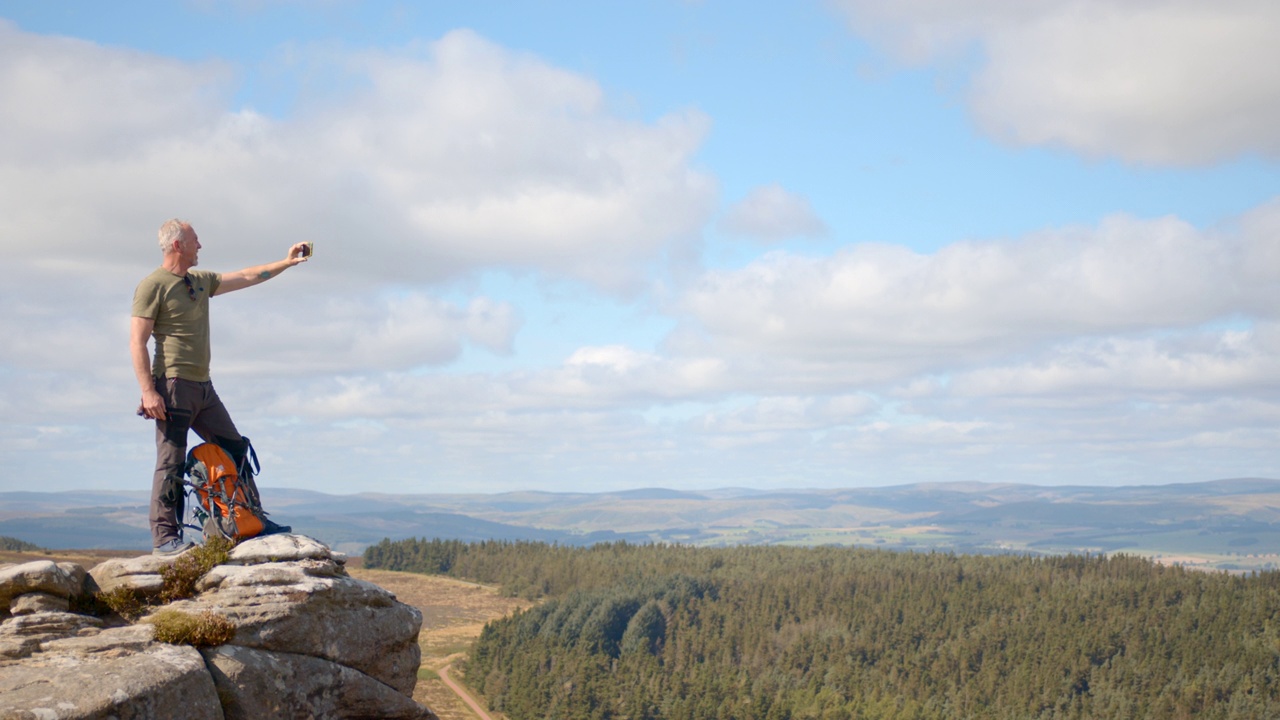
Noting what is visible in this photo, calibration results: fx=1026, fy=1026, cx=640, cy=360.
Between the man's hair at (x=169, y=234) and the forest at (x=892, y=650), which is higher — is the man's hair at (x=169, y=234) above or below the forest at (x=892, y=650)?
above

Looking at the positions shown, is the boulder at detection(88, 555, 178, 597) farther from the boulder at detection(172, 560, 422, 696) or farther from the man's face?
the man's face

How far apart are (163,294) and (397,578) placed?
17814 cm

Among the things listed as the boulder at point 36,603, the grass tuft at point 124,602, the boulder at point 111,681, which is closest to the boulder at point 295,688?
the boulder at point 111,681

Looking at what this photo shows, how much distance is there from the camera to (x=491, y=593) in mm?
196125

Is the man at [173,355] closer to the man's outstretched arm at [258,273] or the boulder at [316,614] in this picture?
the man's outstretched arm at [258,273]

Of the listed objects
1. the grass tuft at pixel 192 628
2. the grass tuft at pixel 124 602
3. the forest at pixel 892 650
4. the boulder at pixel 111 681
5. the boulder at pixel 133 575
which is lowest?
the forest at pixel 892 650

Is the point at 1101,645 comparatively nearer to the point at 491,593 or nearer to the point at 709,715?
the point at 709,715

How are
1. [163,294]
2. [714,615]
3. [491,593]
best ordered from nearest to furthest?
1. [163,294]
2. [714,615]
3. [491,593]

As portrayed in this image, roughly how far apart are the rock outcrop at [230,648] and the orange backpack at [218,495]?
70 cm

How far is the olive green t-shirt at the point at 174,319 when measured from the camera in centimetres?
1570

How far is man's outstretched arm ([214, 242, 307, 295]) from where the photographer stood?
55.2ft

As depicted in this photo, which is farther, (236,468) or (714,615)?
(714,615)

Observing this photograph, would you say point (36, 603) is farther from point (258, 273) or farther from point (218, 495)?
point (258, 273)

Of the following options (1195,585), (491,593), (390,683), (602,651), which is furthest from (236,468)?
(1195,585)
